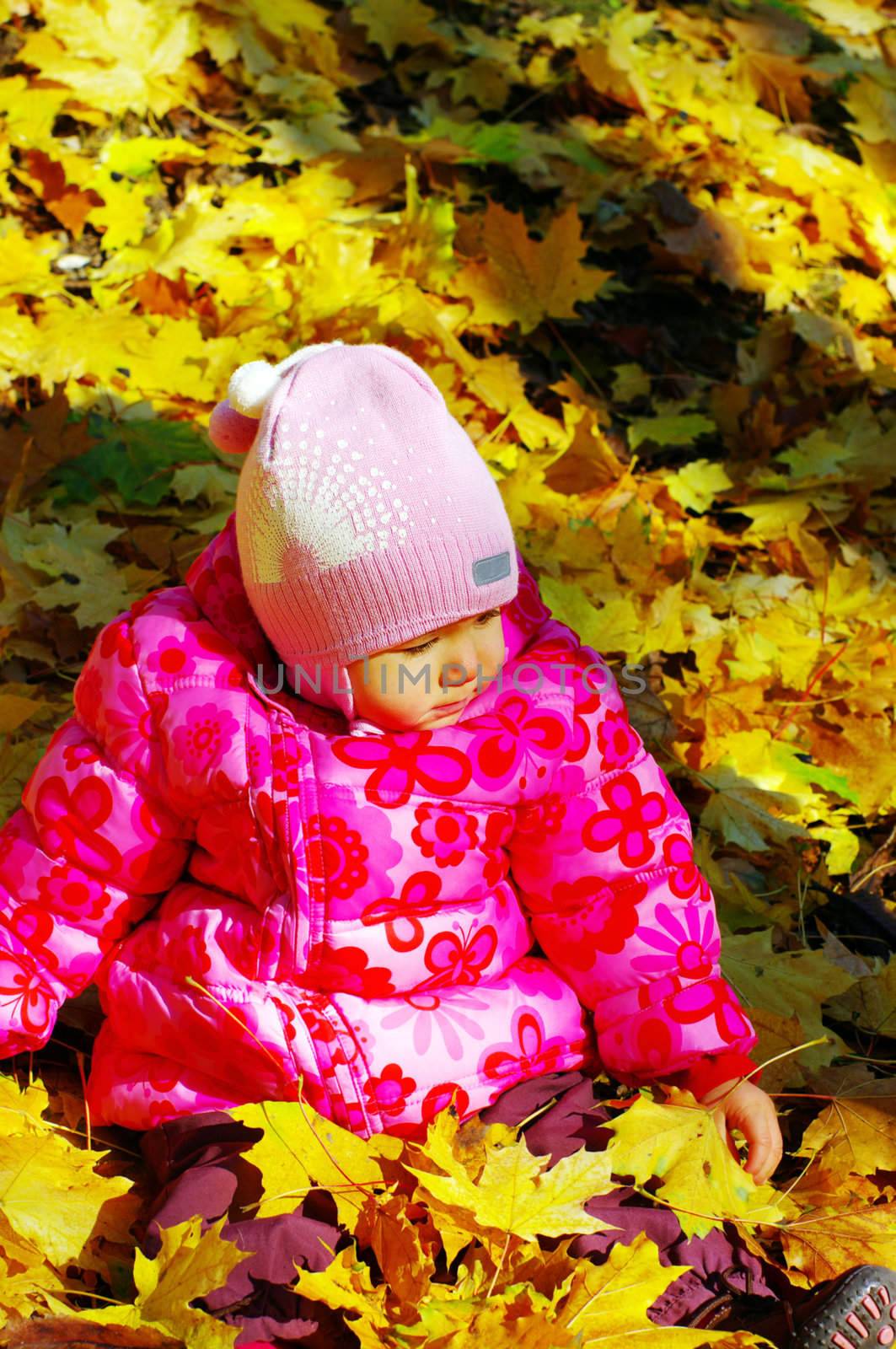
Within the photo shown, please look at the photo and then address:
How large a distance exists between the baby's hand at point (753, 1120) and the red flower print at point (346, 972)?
492 mm

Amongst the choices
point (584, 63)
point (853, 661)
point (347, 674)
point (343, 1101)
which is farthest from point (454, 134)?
point (343, 1101)

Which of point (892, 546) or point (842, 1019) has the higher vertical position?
point (892, 546)

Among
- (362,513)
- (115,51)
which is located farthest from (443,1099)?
(115,51)

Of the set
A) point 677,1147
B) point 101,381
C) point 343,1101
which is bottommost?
point 101,381

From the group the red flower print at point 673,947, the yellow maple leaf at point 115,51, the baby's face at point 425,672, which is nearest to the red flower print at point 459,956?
the red flower print at point 673,947

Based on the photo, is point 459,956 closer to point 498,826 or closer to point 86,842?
point 498,826

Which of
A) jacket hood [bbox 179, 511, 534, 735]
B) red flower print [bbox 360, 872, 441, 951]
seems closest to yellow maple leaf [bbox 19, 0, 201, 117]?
jacket hood [bbox 179, 511, 534, 735]

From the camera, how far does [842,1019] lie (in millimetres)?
2289

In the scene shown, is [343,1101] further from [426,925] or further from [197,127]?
[197,127]

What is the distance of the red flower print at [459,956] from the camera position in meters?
1.84

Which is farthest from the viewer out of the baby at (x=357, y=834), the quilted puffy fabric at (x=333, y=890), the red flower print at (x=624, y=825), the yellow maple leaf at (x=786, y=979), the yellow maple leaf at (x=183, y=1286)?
the yellow maple leaf at (x=786, y=979)

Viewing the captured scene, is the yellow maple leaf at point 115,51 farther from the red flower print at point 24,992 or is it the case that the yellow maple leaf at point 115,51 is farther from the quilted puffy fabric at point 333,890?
the red flower print at point 24,992

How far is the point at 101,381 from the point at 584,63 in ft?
6.64

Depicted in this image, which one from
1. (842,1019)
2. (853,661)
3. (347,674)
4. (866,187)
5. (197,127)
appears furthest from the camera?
(866,187)
